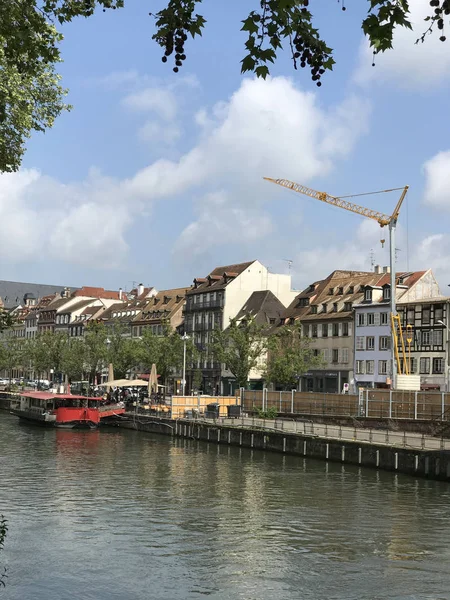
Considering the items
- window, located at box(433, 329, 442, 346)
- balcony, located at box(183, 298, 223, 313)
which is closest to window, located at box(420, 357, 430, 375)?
window, located at box(433, 329, 442, 346)

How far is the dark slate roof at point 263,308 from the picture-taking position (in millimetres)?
113250

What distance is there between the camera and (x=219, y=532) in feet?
93.0

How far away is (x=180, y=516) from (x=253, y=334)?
59178mm

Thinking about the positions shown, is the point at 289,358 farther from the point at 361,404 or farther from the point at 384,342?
the point at 361,404

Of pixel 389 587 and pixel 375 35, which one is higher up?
pixel 375 35

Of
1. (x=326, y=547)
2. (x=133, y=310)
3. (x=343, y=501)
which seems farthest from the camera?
(x=133, y=310)

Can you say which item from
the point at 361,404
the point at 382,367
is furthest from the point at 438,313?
the point at 361,404

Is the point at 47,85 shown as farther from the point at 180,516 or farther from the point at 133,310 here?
the point at 133,310

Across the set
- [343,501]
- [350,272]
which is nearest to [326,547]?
[343,501]

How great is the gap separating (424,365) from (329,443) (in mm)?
36943

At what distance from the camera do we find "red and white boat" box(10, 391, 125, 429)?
76.4m

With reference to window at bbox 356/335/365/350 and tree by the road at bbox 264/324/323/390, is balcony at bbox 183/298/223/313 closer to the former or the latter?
tree by the road at bbox 264/324/323/390

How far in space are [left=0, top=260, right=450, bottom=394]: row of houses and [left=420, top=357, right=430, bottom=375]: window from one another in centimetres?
10

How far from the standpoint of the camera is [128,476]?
42.1 meters
